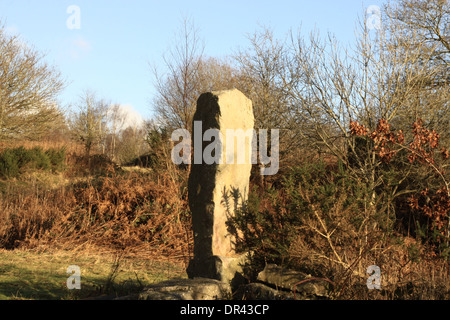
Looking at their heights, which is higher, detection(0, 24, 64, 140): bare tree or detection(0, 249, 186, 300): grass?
detection(0, 24, 64, 140): bare tree

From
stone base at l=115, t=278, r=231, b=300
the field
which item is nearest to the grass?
the field

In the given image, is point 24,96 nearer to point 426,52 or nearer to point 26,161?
point 26,161

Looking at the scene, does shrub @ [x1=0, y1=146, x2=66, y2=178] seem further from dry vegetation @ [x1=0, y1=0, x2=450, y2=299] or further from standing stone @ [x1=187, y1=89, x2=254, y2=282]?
standing stone @ [x1=187, y1=89, x2=254, y2=282]

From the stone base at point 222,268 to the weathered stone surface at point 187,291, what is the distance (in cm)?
52

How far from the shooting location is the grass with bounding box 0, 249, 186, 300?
15.1 ft

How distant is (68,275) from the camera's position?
563 centimetres

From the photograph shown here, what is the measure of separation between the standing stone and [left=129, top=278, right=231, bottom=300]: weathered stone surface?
0.62 metres

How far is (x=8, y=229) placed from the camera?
8297 mm

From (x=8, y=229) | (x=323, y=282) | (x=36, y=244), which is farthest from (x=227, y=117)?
(x=8, y=229)

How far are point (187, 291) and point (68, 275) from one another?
8.63 feet

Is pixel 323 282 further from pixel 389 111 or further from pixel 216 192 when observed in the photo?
pixel 389 111

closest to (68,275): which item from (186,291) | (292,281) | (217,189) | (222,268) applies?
(222,268)

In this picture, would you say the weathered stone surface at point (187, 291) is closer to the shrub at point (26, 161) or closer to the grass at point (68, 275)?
the grass at point (68, 275)

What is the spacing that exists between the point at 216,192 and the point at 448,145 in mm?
7241
